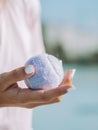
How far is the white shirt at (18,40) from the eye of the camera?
4.01 ft

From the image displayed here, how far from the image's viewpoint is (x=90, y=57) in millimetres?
5953

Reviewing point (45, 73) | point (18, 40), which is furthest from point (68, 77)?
point (18, 40)

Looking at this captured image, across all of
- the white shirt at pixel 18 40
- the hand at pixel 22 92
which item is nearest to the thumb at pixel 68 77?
the hand at pixel 22 92

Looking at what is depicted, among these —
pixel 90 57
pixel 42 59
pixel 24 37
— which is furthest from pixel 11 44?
pixel 90 57

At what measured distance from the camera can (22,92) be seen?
1.10 metres

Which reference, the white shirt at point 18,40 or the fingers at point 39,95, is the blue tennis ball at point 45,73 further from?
the white shirt at point 18,40

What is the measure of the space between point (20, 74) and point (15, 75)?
13 millimetres

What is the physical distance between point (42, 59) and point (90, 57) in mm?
4859

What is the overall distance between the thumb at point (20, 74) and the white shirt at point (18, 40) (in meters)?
0.15

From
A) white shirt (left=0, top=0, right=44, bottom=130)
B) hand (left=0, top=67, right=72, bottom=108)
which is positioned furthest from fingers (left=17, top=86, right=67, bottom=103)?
white shirt (left=0, top=0, right=44, bottom=130)

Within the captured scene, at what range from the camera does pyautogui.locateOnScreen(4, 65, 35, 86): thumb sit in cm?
103

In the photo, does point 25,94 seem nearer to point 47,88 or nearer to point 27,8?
point 47,88

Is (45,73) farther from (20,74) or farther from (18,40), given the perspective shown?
(18,40)

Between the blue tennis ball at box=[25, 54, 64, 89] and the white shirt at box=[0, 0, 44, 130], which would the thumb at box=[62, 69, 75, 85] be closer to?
the blue tennis ball at box=[25, 54, 64, 89]
